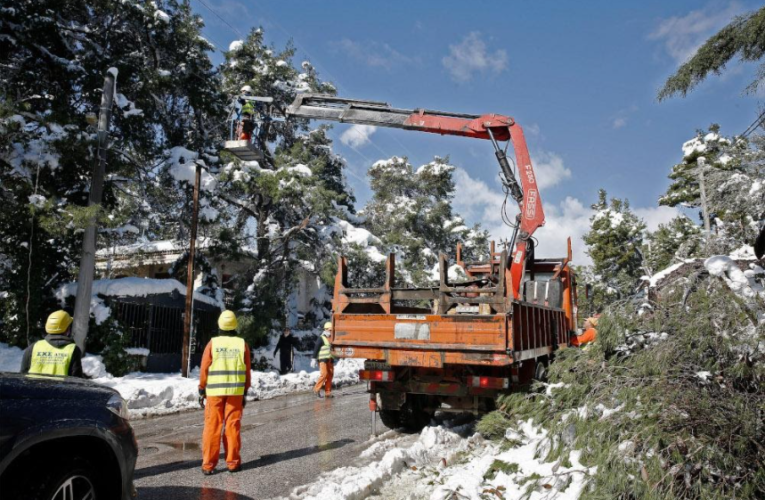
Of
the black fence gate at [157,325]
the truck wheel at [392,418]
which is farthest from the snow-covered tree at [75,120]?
the truck wheel at [392,418]

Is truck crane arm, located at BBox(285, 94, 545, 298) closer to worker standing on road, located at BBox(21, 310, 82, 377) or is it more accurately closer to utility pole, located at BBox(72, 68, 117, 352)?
utility pole, located at BBox(72, 68, 117, 352)

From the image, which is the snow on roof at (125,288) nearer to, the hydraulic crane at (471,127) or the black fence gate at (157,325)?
the black fence gate at (157,325)

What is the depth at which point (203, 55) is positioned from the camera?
20.5 meters

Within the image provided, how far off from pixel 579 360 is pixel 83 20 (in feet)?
61.2

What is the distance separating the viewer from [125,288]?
1669cm

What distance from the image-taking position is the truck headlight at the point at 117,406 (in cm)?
387

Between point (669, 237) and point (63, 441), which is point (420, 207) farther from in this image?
point (63, 441)

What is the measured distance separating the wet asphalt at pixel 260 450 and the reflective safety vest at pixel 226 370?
885 mm

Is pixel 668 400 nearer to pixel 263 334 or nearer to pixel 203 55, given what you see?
pixel 263 334

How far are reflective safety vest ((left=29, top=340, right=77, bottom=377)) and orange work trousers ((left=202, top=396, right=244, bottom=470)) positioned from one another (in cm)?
142

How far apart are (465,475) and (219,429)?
2.65 meters

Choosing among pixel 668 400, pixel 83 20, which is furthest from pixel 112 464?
pixel 83 20

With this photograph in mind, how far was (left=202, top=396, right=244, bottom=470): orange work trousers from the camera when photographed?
5.88m

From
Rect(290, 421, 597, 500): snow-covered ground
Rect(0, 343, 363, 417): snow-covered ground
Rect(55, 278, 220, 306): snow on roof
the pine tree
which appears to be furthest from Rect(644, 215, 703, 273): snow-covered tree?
Rect(290, 421, 597, 500): snow-covered ground
